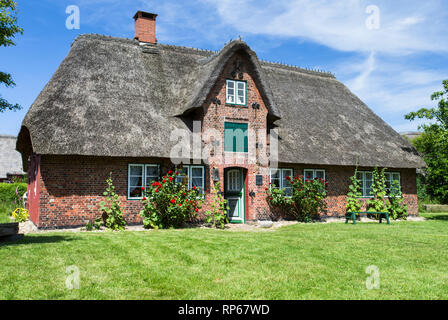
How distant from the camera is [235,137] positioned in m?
15.8

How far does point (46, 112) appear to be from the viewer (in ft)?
43.1

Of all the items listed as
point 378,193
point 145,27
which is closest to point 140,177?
point 145,27

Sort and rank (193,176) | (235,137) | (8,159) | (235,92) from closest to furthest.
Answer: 1. (193,176)
2. (235,137)
3. (235,92)
4. (8,159)

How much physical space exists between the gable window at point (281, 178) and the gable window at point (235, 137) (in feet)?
5.37

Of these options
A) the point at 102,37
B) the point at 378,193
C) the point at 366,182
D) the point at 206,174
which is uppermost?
the point at 102,37

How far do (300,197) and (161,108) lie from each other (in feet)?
22.0

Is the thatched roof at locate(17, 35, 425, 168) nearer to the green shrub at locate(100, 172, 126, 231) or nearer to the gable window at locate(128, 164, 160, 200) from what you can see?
the gable window at locate(128, 164, 160, 200)

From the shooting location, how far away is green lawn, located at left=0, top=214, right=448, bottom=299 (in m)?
5.71

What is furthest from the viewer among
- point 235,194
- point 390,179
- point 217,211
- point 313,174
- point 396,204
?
point 390,179

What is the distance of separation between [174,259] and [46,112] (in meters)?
7.99

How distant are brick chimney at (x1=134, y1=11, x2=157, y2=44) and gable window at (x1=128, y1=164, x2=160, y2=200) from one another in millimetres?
6819

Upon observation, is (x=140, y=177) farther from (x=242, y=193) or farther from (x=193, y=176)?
(x=242, y=193)
